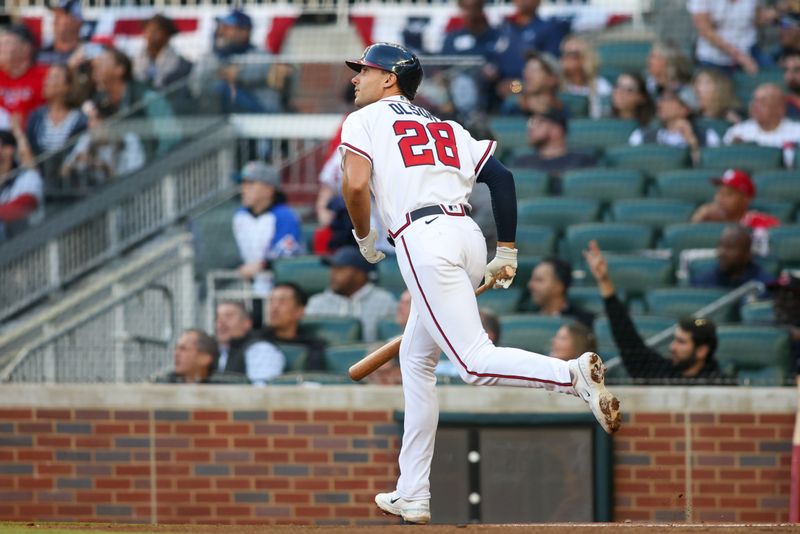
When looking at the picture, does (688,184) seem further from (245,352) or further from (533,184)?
(245,352)

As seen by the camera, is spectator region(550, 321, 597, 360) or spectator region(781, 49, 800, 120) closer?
spectator region(550, 321, 597, 360)

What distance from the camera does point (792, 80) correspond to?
9.83 metres

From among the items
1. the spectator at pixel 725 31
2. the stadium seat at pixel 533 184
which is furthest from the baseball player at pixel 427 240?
the spectator at pixel 725 31

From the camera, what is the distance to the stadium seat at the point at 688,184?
8945 mm

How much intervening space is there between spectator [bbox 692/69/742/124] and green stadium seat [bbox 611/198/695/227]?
118cm

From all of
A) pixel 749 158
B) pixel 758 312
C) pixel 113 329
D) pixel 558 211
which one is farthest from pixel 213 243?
pixel 749 158

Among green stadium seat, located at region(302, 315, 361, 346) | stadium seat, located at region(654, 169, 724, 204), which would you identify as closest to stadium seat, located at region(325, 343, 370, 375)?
green stadium seat, located at region(302, 315, 361, 346)

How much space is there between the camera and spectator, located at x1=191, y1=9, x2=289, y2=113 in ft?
33.9

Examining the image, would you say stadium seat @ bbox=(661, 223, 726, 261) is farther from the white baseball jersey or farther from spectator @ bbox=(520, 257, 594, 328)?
the white baseball jersey

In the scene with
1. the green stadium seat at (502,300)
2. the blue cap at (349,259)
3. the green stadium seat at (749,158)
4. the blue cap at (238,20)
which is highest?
the blue cap at (238,20)

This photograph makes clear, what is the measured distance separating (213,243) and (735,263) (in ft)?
10.6

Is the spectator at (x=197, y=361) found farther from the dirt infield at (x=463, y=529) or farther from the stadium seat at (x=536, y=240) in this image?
the dirt infield at (x=463, y=529)

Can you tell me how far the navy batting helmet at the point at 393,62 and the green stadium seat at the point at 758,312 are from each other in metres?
3.32

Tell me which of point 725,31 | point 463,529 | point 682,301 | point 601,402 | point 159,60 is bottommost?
point 463,529
